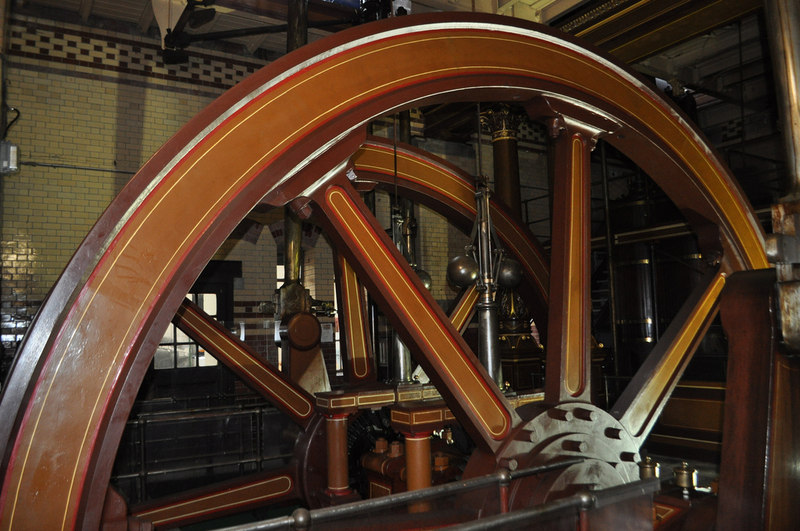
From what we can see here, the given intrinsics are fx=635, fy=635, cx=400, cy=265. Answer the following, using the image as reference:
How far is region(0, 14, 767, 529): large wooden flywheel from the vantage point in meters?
1.77

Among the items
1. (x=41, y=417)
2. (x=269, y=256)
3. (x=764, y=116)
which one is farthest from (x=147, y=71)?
(x=764, y=116)

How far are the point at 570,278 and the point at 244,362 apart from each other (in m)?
2.39

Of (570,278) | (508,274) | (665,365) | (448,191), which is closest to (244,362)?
(448,191)

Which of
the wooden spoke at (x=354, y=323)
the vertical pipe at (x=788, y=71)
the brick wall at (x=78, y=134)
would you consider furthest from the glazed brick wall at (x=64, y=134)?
the vertical pipe at (x=788, y=71)

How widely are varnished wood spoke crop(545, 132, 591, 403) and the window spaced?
21.1 ft

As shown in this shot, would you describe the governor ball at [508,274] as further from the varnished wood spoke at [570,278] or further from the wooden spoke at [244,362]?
the wooden spoke at [244,362]

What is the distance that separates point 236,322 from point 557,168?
6.51m

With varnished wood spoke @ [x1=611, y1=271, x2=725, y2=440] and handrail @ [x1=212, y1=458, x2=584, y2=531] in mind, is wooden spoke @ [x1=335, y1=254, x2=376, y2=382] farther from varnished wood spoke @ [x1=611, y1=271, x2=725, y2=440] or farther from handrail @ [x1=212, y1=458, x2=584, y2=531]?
handrail @ [x1=212, y1=458, x2=584, y2=531]

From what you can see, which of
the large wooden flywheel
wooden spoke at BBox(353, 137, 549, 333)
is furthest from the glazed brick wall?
the large wooden flywheel

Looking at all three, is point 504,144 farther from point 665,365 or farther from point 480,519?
point 480,519

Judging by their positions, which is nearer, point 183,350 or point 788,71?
point 788,71

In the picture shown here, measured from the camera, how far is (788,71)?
177 cm

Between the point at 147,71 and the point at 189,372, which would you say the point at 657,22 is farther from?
the point at 189,372

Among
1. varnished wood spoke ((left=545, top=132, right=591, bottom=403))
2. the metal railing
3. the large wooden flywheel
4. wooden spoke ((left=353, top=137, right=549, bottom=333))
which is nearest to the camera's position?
the metal railing
